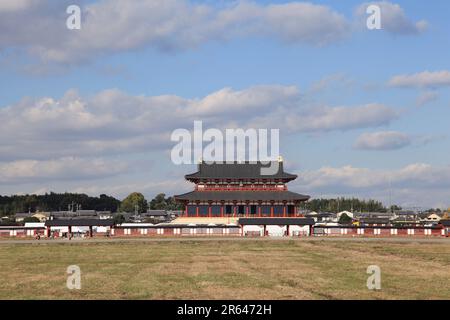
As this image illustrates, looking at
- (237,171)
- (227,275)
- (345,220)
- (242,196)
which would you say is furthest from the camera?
(345,220)

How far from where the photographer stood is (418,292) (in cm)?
3108

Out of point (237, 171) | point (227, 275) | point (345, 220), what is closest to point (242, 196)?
point (237, 171)

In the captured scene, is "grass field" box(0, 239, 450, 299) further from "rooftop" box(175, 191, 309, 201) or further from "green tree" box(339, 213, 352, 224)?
"green tree" box(339, 213, 352, 224)

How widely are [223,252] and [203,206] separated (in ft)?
191

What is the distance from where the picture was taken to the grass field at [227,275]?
3070 centimetres

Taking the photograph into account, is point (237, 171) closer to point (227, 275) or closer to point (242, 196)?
point (242, 196)

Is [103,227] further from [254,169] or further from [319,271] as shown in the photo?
[319,271]

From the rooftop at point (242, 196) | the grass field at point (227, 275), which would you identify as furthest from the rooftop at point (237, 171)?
the grass field at point (227, 275)

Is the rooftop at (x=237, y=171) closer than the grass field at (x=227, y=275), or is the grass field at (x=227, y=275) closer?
the grass field at (x=227, y=275)

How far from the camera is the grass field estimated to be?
30703 mm

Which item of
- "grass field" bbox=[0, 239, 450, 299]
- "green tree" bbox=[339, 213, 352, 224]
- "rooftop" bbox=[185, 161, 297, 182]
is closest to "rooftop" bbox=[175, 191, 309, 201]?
"rooftop" bbox=[185, 161, 297, 182]

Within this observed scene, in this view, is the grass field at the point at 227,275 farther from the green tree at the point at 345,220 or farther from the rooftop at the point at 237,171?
the green tree at the point at 345,220

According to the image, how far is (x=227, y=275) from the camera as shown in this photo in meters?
39.0
